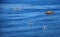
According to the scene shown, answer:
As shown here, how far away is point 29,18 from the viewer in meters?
1.72

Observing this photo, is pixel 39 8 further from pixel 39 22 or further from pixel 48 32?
pixel 48 32

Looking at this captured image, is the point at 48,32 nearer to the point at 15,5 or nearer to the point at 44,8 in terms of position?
the point at 44,8

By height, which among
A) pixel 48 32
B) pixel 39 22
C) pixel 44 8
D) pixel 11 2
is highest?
pixel 11 2

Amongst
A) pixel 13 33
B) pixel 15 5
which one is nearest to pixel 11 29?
pixel 13 33

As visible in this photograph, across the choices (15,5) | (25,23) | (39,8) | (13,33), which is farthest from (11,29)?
(39,8)

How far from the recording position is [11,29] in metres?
1.73

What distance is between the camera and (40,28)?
1751 mm

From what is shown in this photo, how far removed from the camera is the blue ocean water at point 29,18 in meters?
1.68

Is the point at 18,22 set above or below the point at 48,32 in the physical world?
above

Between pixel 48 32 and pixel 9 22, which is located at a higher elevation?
pixel 9 22

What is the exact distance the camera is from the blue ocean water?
168cm

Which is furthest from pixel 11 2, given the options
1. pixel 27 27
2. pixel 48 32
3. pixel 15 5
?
pixel 48 32

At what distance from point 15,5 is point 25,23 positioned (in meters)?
0.24

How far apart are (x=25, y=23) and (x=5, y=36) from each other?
0.28 m
